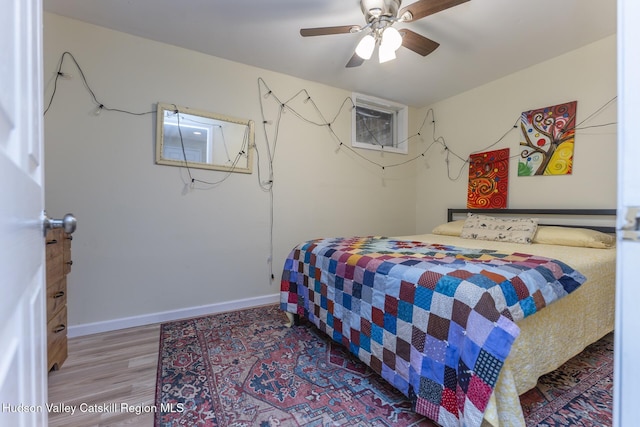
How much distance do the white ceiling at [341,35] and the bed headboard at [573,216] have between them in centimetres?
151

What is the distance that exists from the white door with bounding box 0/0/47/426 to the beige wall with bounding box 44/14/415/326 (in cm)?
195

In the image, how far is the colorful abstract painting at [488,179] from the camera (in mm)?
3057

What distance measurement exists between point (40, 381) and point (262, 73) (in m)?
2.98

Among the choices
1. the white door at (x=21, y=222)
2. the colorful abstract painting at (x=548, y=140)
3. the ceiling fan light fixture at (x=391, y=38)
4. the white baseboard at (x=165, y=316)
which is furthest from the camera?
the colorful abstract painting at (x=548, y=140)

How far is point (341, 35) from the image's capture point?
232 cm

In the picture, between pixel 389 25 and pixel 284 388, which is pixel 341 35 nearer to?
pixel 389 25

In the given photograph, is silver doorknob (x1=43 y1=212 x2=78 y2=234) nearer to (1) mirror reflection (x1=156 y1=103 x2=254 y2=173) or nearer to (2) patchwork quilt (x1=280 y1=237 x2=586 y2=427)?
(2) patchwork quilt (x1=280 y1=237 x2=586 y2=427)

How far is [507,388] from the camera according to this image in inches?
41.2

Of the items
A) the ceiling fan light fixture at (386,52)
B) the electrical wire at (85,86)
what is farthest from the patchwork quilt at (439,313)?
the electrical wire at (85,86)

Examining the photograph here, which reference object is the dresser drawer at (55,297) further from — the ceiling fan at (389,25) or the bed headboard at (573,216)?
the bed headboard at (573,216)

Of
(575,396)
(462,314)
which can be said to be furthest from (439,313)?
(575,396)

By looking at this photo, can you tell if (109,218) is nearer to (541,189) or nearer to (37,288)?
(37,288)

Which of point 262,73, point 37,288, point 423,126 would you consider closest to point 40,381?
point 37,288

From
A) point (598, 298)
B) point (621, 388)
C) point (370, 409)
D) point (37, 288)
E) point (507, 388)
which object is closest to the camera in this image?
point (621, 388)
